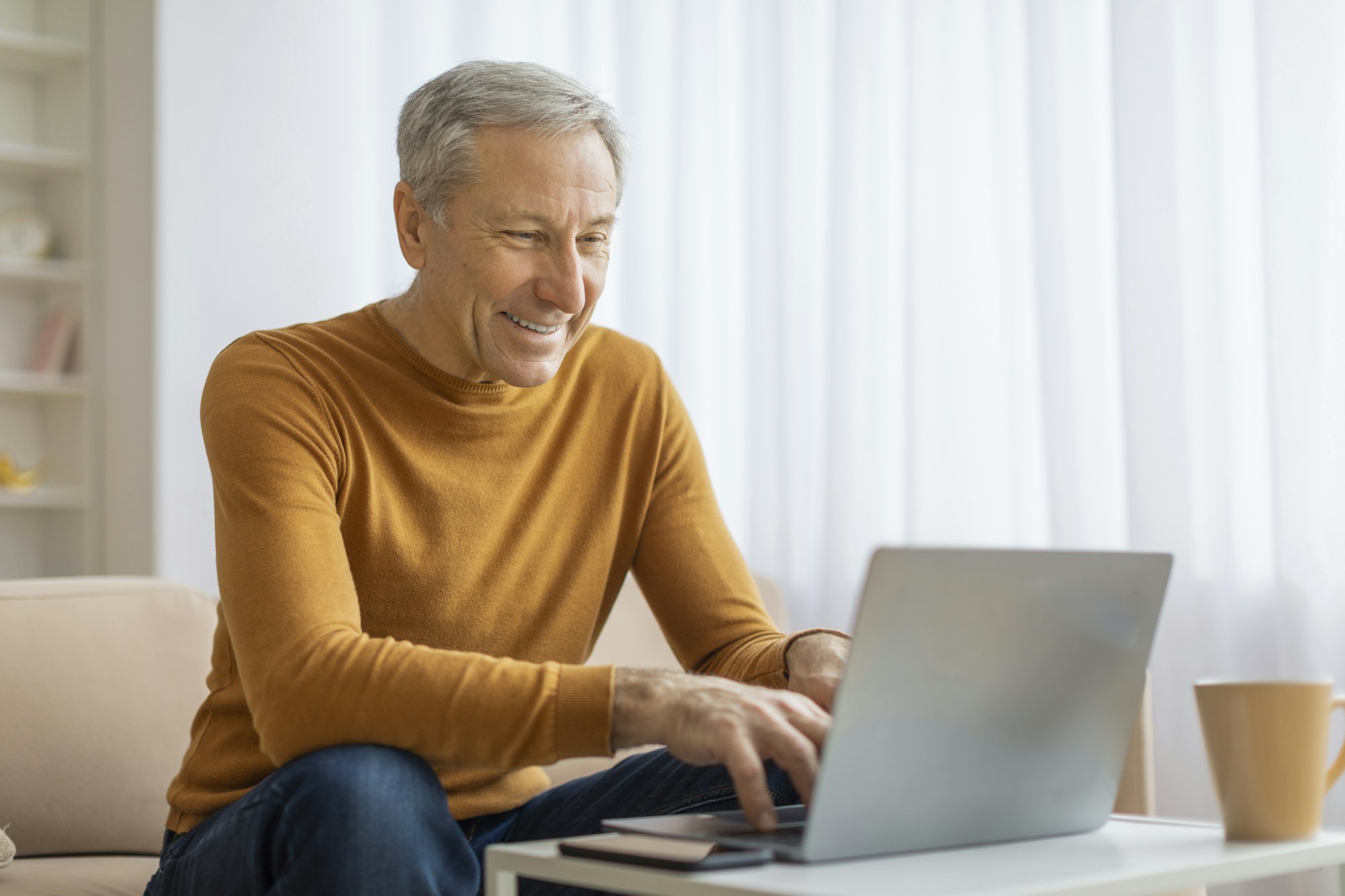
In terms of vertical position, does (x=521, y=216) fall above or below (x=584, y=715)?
above

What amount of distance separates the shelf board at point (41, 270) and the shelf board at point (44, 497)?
1.80ft

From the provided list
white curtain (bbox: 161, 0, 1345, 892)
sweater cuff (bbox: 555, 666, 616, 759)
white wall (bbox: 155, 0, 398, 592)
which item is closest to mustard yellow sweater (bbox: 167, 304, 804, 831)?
sweater cuff (bbox: 555, 666, 616, 759)

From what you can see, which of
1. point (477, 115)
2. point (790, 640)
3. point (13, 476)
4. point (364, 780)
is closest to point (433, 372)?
point (477, 115)

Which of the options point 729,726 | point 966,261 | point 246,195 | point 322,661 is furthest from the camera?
point 246,195

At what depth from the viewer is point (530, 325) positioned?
1426 mm

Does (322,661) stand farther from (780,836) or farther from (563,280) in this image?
(563,280)

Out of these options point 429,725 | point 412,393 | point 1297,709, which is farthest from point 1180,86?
point 429,725

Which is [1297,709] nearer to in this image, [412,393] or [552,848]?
[552,848]

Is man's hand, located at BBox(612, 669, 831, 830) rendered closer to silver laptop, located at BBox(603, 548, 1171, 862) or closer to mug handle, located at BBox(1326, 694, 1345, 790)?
silver laptop, located at BBox(603, 548, 1171, 862)

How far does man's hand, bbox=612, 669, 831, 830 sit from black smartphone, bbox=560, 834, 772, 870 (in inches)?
2.9

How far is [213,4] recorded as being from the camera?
9.84 feet

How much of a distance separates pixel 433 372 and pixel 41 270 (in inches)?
102

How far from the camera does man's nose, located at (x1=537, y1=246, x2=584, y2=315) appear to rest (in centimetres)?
139

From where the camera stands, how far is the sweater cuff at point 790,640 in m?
1.25
